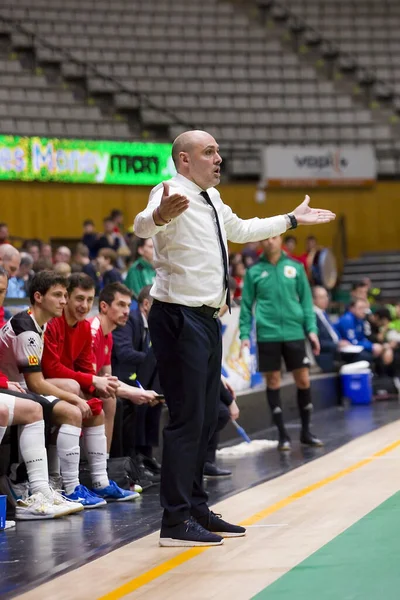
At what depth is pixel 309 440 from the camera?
8555 mm

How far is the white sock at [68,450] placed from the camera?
5.97m

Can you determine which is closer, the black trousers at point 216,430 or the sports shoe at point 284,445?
the black trousers at point 216,430

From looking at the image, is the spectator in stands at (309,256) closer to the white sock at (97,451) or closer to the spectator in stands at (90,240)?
the spectator in stands at (90,240)

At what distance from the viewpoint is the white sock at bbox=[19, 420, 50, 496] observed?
18.4 feet

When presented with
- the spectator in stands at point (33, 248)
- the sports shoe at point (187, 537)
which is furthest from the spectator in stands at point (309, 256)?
the sports shoe at point (187, 537)

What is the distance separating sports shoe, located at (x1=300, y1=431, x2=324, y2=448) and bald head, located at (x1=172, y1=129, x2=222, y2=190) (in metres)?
4.12

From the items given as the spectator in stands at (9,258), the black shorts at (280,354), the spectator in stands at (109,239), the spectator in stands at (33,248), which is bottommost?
the black shorts at (280,354)

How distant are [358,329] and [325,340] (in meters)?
0.89

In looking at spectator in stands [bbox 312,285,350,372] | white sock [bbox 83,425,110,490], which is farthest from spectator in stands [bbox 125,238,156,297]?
white sock [bbox 83,425,110,490]

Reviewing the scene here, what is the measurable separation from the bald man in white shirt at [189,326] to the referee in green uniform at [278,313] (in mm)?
3663

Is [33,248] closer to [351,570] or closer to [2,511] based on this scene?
[2,511]

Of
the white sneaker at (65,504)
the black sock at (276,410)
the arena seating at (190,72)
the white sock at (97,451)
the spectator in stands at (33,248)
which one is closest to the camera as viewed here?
the white sneaker at (65,504)

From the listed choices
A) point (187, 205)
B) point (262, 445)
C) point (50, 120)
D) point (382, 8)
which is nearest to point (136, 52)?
point (50, 120)

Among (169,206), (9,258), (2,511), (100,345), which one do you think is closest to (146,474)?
(100,345)
